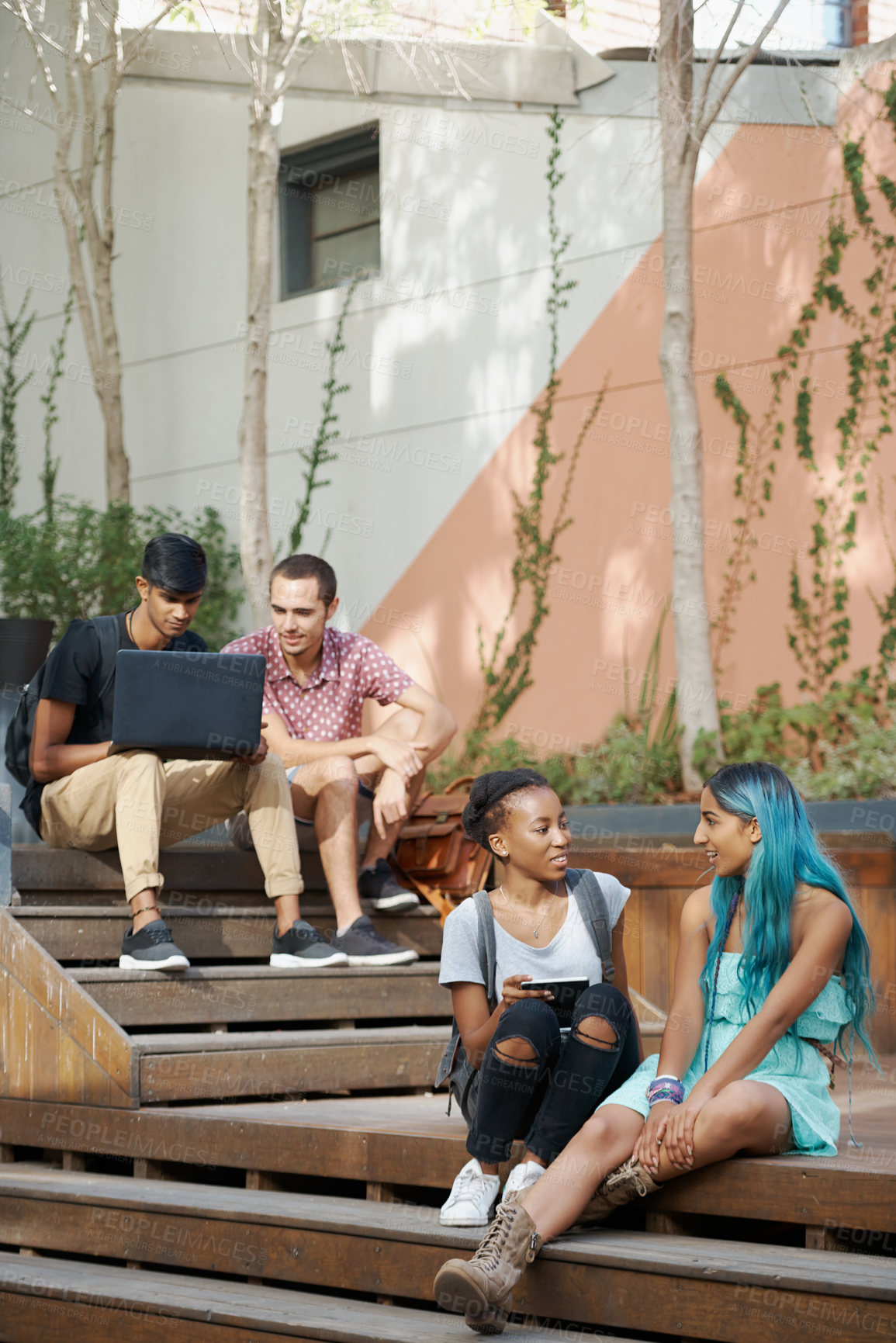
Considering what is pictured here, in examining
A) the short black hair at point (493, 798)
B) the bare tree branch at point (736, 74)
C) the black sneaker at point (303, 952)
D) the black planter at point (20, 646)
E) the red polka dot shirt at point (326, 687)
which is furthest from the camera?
the black planter at point (20, 646)

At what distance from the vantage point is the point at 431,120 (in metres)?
9.05

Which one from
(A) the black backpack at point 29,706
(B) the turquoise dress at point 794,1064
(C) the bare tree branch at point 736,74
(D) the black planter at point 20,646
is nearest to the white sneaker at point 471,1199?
(B) the turquoise dress at point 794,1064

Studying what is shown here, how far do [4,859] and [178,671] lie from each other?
0.77 m

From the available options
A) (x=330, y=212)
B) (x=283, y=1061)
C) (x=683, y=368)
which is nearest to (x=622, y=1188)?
(x=283, y=1061)

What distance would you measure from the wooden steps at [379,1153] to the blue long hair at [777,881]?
0.36 meters

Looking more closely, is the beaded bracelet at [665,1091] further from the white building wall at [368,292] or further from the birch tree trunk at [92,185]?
the birch tree trunk at [92,185]

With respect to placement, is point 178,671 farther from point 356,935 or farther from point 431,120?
point 431,120

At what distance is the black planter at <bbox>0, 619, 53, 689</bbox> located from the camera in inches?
297

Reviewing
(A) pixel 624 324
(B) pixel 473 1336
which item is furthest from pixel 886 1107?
(A) pixel 624 324

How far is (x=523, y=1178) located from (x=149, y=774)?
191 cm

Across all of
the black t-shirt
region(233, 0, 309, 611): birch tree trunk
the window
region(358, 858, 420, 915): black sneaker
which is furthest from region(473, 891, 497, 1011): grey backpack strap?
the window

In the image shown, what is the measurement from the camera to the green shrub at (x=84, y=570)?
9.12 m

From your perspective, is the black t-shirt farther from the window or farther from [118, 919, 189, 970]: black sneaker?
the window

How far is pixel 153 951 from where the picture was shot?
4.12 meters
